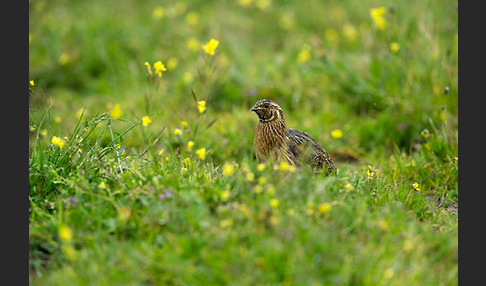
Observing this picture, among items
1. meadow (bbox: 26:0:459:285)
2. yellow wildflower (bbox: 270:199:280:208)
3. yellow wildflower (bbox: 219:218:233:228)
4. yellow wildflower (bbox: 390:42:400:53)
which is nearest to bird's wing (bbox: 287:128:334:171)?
meadow (bbox: 26:0:459:285)

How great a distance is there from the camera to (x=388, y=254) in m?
3.57

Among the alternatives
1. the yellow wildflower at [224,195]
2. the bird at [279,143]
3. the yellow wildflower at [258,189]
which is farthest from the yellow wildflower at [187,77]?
the yellow wildflower at [258,189]

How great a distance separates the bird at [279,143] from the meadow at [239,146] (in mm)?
318

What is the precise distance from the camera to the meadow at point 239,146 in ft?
11.6

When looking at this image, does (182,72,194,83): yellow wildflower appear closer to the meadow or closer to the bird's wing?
the meadow

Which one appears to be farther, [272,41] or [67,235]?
[272,41]

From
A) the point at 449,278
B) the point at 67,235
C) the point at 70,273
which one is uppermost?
the point at 67,235

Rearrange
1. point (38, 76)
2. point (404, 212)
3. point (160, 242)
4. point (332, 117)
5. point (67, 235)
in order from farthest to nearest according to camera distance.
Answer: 1. point (38, 76)
2. point (332, 117)
3. point (404, 212)
4. point (160, 242)
5. point (67, 235)

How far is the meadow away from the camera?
3543 millimetres

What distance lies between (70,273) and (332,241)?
1.57m

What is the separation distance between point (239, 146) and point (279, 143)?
1.29 m

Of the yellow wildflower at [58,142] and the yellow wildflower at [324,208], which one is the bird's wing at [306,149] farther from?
the yellow wildflower at [58,142]

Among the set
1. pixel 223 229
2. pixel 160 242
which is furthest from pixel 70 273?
pixel 223 229

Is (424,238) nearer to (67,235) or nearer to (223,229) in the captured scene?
(223,229)
